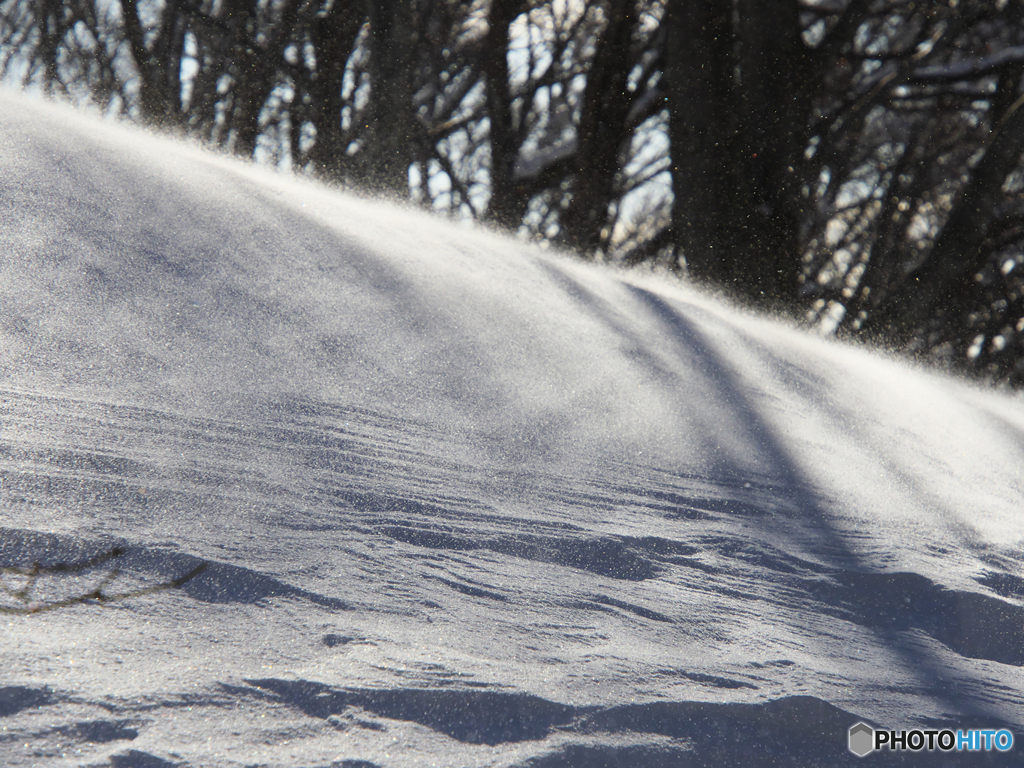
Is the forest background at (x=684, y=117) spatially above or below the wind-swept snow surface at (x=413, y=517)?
above

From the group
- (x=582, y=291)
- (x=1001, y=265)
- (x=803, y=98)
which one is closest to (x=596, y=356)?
(x=582, y=291)

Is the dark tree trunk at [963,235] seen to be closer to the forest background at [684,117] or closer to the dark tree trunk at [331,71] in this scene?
the forest background at [684,117]

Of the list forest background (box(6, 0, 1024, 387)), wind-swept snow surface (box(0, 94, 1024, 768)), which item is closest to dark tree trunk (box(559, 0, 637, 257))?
forest background (box(6, 0, 1024, 387))

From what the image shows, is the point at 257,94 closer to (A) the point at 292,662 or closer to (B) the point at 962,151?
(B) the point at 962,151

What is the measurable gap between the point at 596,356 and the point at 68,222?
1.01m

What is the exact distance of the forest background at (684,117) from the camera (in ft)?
13.8

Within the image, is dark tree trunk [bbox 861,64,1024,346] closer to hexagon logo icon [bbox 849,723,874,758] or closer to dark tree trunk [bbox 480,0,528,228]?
dark tree trunk [bbox 480,0,528,228]

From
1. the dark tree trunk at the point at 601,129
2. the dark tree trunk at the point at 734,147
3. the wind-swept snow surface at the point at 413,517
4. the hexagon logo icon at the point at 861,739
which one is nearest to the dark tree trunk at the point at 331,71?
the dark tree trunk at the point at 601,129

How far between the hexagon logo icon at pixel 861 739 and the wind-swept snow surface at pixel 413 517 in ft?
0.05

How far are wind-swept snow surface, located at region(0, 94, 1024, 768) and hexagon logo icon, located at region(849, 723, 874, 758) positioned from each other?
0.05ft

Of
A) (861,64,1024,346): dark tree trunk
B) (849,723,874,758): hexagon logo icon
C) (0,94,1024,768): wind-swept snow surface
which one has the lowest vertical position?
(849,723,874,758): hexagon logo icon

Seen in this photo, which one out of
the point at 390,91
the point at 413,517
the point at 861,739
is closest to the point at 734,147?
the point at 390,91

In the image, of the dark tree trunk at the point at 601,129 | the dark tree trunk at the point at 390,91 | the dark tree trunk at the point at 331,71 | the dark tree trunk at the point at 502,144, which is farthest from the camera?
the dark tree trunk at the point at 502,144

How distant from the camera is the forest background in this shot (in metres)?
4.21
